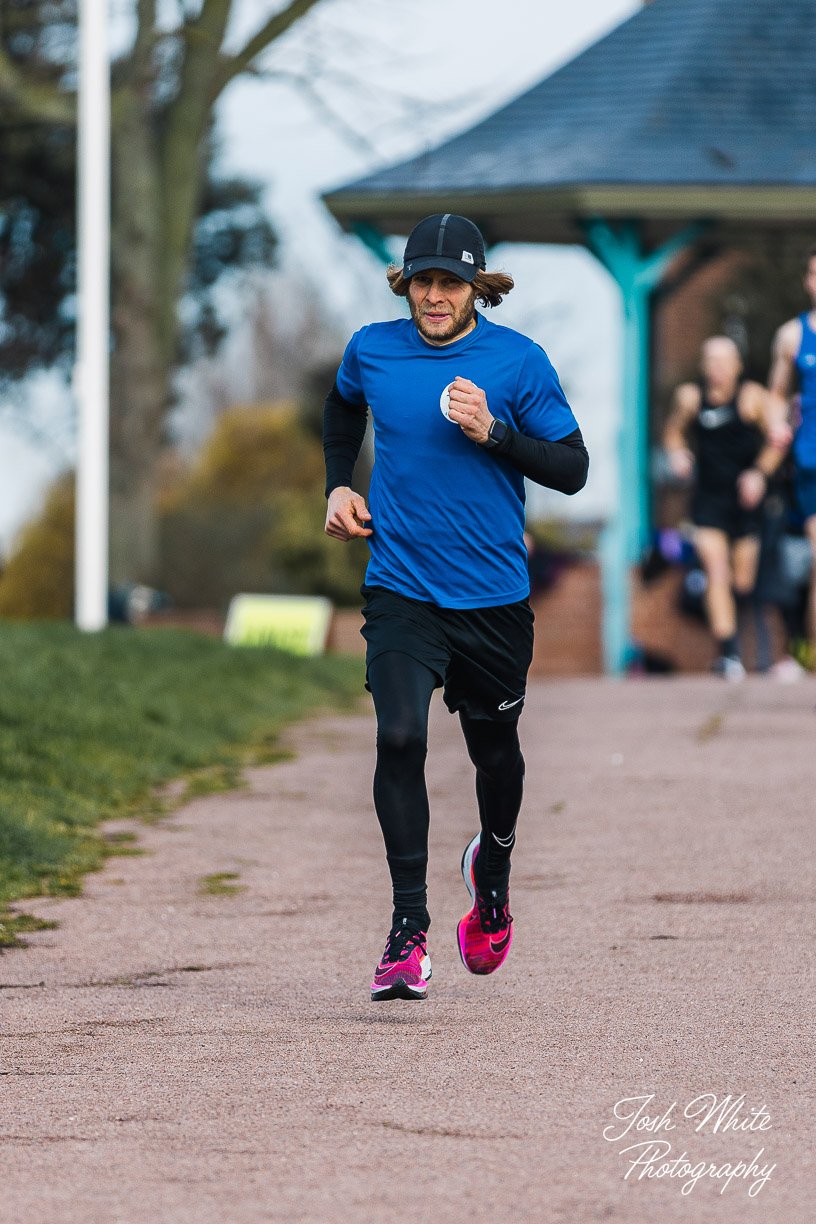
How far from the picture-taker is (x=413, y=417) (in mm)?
5355

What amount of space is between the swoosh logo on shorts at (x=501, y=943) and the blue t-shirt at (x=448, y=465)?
869mm

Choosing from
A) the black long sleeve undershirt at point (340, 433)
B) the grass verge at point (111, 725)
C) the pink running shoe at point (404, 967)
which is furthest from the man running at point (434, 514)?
the grass verge at point (111, 725)

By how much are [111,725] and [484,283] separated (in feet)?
18.8

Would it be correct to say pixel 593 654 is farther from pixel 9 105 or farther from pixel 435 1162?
pixel 435 1162

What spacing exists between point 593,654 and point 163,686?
678 centimetres

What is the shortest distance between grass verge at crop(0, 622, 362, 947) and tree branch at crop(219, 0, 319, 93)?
939 centimetres

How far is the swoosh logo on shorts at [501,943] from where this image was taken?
5.59 meters

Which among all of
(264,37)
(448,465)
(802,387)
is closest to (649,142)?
(264,37)

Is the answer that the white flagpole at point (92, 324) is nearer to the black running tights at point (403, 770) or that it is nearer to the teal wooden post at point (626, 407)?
the teal wooden post at point (626, 407)

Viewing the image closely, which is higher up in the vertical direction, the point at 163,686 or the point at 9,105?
the point at 9,105

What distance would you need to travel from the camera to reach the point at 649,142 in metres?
17.7

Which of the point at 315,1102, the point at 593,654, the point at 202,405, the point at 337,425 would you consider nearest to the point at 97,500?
the point at 593,654

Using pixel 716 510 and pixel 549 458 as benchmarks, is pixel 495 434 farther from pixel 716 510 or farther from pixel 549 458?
pixel 716 510

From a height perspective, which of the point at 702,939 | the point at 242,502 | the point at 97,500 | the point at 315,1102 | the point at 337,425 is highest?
the point at 337,425
